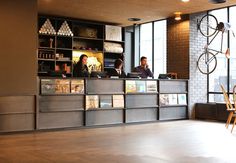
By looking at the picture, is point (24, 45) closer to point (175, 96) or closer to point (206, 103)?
point (175, 96)

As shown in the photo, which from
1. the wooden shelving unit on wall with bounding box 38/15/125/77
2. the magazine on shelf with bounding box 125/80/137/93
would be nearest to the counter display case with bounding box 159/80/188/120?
the magazine on shelf with bounding box 125/80/137/93

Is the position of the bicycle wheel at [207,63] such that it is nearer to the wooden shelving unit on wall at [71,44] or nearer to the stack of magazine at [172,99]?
the stack of magazine at [172,99]

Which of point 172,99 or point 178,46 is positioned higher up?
point 178,46

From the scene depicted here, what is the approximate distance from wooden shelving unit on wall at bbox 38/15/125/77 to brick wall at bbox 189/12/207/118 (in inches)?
99.5

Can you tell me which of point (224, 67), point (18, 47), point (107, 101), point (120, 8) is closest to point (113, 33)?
point (120, 8)

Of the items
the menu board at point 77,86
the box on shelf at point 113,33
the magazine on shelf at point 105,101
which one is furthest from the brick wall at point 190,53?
the menu board at point 77,86

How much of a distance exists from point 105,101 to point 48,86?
141 cm

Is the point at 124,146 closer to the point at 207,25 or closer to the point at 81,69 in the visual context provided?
the point at 81,69

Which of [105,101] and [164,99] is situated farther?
[164,99]

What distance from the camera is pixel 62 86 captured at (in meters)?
7.63

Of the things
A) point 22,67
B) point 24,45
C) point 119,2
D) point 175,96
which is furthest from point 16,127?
point 175,96

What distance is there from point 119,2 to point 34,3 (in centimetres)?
211

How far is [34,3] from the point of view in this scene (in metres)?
7.48

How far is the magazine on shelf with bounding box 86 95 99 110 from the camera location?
26.1 feet
